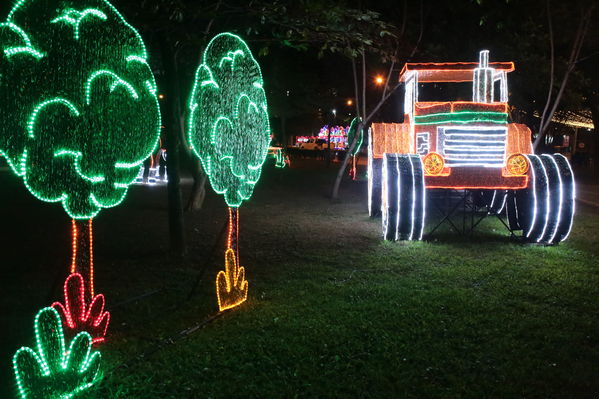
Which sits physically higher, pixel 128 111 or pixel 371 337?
pixel 128 111

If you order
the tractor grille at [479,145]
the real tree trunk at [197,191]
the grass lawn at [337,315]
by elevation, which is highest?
the tractor grille at [479,145]

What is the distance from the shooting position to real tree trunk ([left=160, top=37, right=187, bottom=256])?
8008 millimetres

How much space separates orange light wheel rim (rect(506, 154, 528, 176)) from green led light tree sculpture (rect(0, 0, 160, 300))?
6.83 m

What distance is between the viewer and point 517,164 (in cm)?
949

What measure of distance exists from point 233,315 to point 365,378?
189cm

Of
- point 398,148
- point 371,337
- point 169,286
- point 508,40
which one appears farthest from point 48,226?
point 508,40

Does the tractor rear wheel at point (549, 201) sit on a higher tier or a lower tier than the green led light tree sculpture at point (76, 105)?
lower

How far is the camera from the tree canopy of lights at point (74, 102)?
3.57 m

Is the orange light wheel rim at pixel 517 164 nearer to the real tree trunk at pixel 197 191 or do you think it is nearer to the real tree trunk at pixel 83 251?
the real tree trunk at pixel 197 191

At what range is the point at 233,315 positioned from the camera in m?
5.78

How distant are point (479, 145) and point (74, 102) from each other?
7.54m

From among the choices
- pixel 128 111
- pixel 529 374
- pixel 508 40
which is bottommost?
pixel 529 374

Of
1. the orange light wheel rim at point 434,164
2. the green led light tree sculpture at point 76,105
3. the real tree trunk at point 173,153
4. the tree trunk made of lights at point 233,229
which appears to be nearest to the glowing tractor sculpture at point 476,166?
the orange light wheel rim at point 434,164

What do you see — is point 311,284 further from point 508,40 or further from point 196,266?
point 508,40
